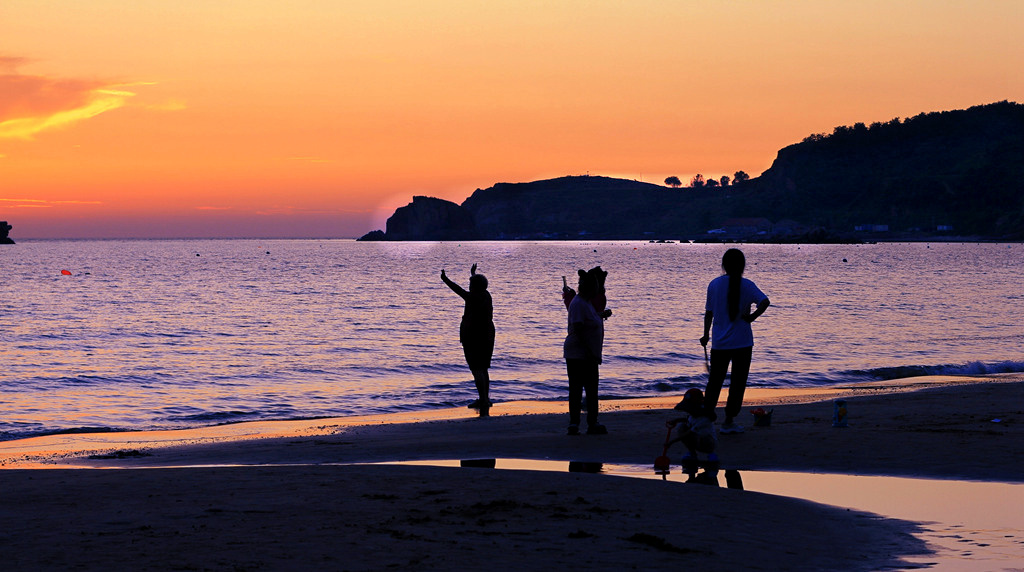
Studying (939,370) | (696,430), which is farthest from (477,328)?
(939,370)

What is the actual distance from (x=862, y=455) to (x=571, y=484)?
11.6ft

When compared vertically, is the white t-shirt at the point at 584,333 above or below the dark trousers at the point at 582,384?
above

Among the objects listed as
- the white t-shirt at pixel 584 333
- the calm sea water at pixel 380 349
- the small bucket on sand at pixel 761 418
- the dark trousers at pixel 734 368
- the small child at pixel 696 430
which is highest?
the white t-shirt at pixel 584 333

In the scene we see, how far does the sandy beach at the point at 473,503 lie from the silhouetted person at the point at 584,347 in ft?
1.21

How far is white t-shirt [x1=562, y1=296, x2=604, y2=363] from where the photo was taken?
38.1 ft

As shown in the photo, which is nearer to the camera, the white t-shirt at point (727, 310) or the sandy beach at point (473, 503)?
Answer: the sandy beach at point (473, 503)

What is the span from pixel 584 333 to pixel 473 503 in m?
4.22

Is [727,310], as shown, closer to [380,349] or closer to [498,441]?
[498,441]

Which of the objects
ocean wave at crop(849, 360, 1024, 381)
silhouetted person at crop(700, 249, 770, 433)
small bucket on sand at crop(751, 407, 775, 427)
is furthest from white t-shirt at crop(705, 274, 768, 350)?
ocean wave at crop(849, 360, 1024, 381)

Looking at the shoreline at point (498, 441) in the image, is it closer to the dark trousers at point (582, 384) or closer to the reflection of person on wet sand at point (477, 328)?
the dark trousers at point (582, 384)

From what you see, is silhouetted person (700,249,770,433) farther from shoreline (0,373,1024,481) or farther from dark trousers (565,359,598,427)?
dark trousers (565,359,598,427)

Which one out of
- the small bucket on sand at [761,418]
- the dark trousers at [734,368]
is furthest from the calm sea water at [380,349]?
the dark trousers at [734,368]

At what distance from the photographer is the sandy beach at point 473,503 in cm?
623

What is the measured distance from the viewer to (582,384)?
12023 mm
